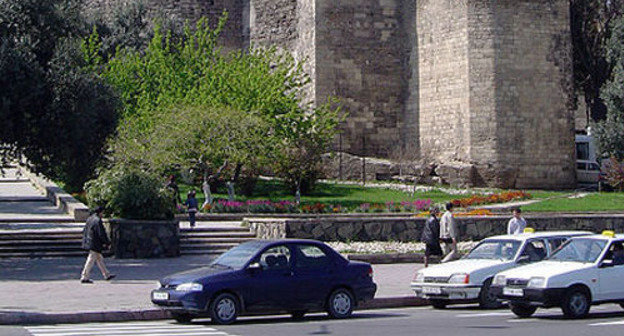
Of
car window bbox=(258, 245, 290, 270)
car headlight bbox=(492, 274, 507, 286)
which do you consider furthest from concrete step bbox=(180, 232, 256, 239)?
car headlight bbox=(492, 274, 507, 286)

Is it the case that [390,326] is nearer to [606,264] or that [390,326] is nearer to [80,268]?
[606,264]

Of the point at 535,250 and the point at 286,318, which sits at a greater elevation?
the point at 535,250

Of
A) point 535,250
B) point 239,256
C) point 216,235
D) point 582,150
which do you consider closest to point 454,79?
point 582,150

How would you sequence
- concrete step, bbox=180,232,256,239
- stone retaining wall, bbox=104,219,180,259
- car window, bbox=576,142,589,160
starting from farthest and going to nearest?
car window, bbox=576,142,589,160 < concrete step, bbox=180,232,256,239 < stone retaining wall, bbox=104,219,180,259

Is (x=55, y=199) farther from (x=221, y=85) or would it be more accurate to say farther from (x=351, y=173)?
(x=351, y=173)

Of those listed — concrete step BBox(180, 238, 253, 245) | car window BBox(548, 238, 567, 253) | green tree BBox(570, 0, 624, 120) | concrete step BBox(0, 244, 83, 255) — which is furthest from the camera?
green tree BBox(570, 0, 624, 120)

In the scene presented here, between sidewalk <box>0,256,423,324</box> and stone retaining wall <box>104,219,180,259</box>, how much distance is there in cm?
34

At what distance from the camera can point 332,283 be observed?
46.8 ft

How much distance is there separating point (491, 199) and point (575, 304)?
56.9 ft

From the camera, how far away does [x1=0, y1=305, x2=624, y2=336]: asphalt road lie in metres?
12.3

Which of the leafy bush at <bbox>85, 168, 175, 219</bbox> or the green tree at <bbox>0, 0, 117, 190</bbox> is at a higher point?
the green tree at <bbox>0, 0, 117, 190</bbox>

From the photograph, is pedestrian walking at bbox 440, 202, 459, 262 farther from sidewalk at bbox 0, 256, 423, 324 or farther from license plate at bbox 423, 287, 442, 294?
license plate at bbox 423, 287, 442, 294

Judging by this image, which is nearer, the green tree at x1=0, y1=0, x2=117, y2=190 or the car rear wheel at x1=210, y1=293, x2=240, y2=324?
the car rear wheel at x1=210, y1=293, x2=240, y2=324

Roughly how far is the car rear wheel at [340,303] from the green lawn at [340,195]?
15328 millimetres
